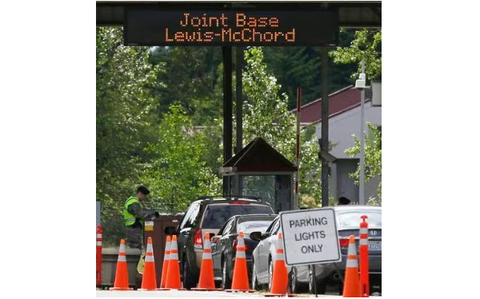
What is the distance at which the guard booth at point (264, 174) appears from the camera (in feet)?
133

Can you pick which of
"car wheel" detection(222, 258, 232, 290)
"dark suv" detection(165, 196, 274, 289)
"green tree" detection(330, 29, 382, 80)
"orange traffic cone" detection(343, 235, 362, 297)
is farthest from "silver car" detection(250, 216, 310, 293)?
"green tree" detection(330, 29, 382, 80)

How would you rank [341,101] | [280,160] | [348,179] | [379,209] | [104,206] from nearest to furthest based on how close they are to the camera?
1. [379,209]
2. [280,160]
3. [104,206]
4. [348,179]
5. [341,101]

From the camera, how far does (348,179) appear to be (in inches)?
3538

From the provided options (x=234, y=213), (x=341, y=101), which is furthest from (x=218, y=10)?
(x=341, y=101)

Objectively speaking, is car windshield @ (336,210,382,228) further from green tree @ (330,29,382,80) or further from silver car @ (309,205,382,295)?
green tree @ (330,29,382,80)

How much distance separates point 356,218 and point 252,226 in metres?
4.89

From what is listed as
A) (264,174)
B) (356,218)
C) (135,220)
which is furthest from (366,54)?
(356,218)

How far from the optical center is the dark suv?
31031mm

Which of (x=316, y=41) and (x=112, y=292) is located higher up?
(x=316, y=41)

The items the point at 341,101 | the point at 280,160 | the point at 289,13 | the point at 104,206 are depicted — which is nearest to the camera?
the point at 289,13

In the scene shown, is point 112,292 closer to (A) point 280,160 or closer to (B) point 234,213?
(B) point 234,213

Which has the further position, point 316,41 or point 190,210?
point 190,210

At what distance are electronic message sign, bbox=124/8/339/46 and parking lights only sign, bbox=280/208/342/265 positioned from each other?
762 centimetres

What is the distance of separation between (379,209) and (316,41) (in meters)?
4.89
